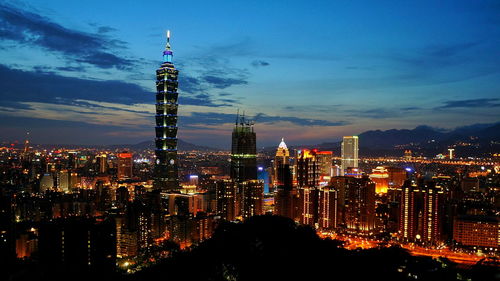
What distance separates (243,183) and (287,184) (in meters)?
2.23

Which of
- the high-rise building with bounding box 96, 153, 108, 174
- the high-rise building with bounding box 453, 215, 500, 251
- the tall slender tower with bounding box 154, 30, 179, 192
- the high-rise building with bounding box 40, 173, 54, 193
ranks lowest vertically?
the high-rise building with bounding box 453, 215, 500, 251

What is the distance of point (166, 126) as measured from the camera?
2695 centimetres

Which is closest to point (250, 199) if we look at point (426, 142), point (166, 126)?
point (166, 126)

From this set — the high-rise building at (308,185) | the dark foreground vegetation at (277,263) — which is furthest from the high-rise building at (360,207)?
the dark foreground vegetation at (277,263)

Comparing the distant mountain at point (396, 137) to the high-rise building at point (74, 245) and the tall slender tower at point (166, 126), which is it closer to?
the tall slender tower at point (166, 126)

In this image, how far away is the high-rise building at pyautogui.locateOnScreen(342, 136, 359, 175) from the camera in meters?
43.2

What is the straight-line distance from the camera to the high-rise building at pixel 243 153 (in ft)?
90.5

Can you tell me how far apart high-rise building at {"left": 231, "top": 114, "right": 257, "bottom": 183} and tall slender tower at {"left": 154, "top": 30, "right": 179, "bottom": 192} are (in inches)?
149

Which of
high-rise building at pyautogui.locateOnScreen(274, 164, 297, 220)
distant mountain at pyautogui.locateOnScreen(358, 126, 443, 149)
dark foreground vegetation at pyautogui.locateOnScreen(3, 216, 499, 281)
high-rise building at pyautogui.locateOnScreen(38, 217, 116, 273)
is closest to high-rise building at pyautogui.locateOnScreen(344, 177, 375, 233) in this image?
high-rise building at pyautogui.locateOnScreen(274, 164, 297, 220)

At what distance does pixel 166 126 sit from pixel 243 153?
16.9ft

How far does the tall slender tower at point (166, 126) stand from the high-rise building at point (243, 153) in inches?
149

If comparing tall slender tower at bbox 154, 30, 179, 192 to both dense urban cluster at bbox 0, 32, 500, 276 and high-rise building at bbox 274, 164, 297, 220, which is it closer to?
dense urban cluster at bbox 0, 32, 500, 276

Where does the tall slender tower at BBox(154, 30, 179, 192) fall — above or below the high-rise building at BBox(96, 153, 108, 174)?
above

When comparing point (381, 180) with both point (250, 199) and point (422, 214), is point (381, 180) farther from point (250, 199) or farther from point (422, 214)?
point (422, 214)
